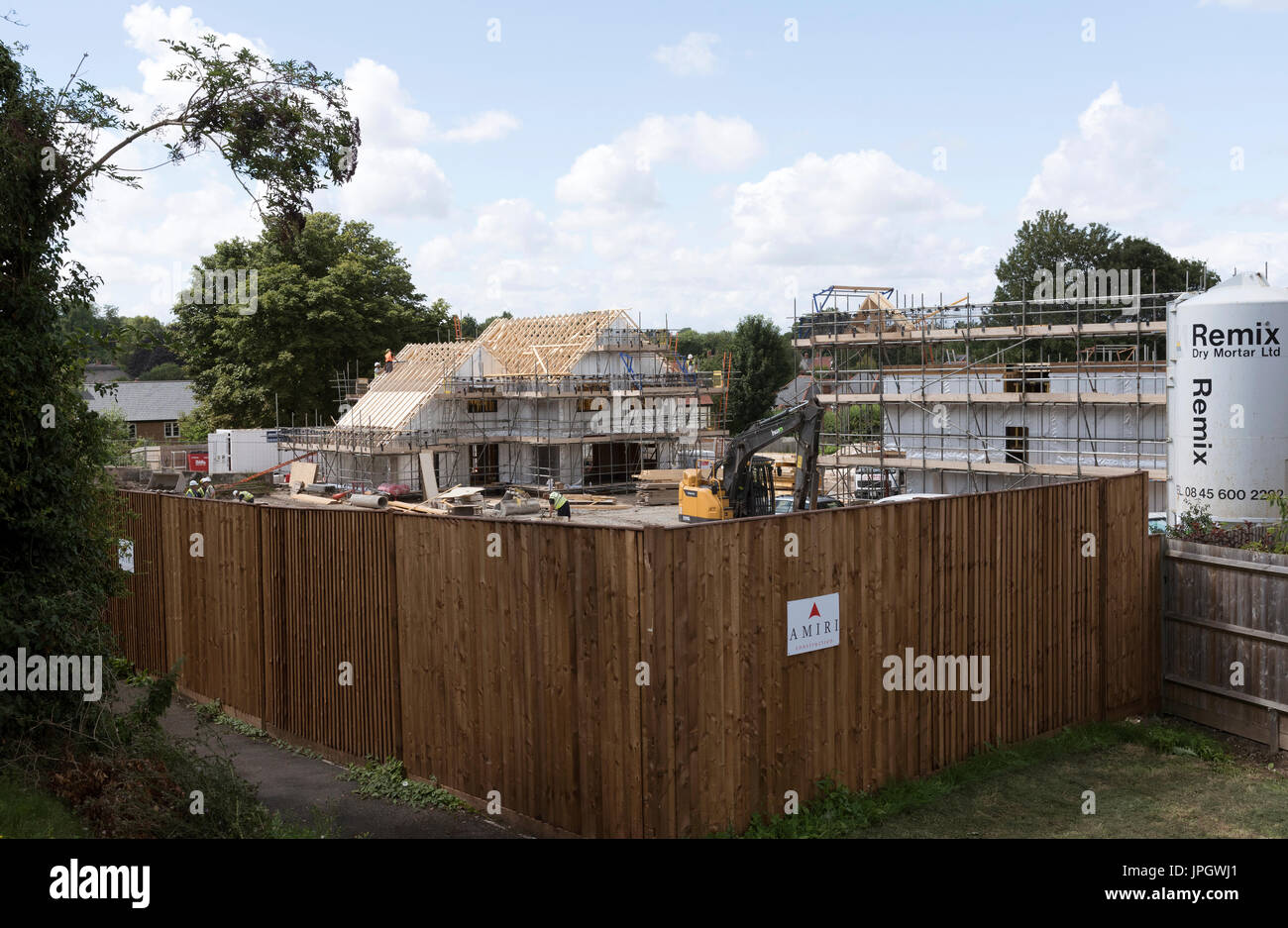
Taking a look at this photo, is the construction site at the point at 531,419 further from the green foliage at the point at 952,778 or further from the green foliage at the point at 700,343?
the green foliage at the point at 700,343

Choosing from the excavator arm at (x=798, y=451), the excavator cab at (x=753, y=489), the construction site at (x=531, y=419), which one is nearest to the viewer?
the excavator arm at (x=798, y=451)

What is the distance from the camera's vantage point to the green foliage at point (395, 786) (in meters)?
9.66

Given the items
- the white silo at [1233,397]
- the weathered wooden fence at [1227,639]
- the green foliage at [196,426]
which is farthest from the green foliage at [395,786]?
the green foliage at [196,426]

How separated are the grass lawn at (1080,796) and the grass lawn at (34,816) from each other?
506cm

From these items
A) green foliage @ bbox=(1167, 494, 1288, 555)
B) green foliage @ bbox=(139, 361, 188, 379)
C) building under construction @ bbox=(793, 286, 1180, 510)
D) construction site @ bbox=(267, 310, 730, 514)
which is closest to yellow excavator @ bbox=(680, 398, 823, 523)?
building under construction @ bbox=(793, 286, 1180, 510)

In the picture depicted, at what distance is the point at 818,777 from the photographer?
9039 millimetres

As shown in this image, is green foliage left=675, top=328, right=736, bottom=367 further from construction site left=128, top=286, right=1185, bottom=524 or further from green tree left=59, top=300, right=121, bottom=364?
green tree left=59, top=300, right=121, bottom=364

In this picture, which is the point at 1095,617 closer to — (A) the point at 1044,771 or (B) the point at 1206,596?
(B) the point at 1206,596

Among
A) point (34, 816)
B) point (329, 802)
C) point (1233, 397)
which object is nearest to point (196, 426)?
point (329, 802)

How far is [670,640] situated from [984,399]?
2768cm

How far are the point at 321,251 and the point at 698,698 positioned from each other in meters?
59.2

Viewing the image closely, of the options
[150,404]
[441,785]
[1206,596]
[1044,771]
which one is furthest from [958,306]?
[150,404]

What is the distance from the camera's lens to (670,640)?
8031 millimetres

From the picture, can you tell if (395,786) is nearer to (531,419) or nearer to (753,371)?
Result: (531,419)
